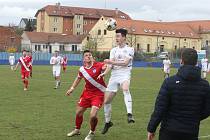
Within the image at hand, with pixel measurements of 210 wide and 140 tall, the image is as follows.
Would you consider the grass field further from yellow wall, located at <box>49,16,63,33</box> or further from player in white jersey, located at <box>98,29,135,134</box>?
yellow wall, located at <box>49,16,63,33</box>

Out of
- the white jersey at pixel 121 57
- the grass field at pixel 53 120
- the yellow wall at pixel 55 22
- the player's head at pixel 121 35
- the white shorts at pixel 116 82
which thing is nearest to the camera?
the grass field at pixel 53 120

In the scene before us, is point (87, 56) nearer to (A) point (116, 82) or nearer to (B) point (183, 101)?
(A) point (116, 82)

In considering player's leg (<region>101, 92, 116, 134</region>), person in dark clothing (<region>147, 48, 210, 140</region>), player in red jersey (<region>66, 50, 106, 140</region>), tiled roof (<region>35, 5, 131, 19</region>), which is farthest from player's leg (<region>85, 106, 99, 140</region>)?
tiled roof (<region>35, 5, 131, 19</region>)

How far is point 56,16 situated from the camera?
139500mm

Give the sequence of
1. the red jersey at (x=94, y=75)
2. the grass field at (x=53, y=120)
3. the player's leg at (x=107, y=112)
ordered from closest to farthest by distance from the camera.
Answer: the red jersey at (x=94, y=75), the grass field at (x=53, y=120), the player's leg at (x=107, y=112)

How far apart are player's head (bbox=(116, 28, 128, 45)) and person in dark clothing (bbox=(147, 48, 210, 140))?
5.10 meters

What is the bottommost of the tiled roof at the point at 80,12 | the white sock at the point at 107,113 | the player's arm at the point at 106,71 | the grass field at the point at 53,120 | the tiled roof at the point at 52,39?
the grass field at the point at 53,120

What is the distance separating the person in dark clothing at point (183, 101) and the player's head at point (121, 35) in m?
5.10

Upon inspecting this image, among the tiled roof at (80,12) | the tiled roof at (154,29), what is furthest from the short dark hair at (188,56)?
the tiled roof at (80,12)

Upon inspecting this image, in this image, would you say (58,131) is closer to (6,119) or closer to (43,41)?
(6,119)

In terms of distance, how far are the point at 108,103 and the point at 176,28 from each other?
375 ft

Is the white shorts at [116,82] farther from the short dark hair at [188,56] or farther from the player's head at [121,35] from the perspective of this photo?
the short dark hair at [188,56]

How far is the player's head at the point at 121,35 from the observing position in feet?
35.2

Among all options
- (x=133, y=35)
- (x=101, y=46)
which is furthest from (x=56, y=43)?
(x=133, y=35)
